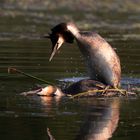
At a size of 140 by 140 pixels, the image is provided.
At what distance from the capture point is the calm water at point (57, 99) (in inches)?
346

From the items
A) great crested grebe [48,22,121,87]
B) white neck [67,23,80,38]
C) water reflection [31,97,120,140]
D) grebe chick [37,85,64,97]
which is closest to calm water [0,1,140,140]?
water reflection [31,97,120,140]

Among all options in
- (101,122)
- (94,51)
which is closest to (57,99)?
(94,51)

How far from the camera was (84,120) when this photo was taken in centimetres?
941

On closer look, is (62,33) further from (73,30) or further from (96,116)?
(96,116)

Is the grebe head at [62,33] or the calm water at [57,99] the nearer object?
the calm water at [57,99]

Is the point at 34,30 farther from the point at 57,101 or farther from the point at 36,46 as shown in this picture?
the point at 57,101

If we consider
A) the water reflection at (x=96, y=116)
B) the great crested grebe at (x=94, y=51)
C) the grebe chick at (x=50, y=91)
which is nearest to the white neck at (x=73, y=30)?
the great crested grebe at (x=94, y=51)

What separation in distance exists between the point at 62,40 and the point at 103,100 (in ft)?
4.22

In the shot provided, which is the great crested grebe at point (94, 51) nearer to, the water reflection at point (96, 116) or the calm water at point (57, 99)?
the calm water at point (57, 99)

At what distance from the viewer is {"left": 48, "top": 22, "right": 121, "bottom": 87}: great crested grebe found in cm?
1190

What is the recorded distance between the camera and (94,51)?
39.3 feet

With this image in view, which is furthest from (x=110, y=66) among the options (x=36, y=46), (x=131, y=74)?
(x=36, y=46)

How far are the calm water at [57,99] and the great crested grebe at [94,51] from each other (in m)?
0.67

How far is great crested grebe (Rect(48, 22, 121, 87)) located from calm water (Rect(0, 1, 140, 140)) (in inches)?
26.4
